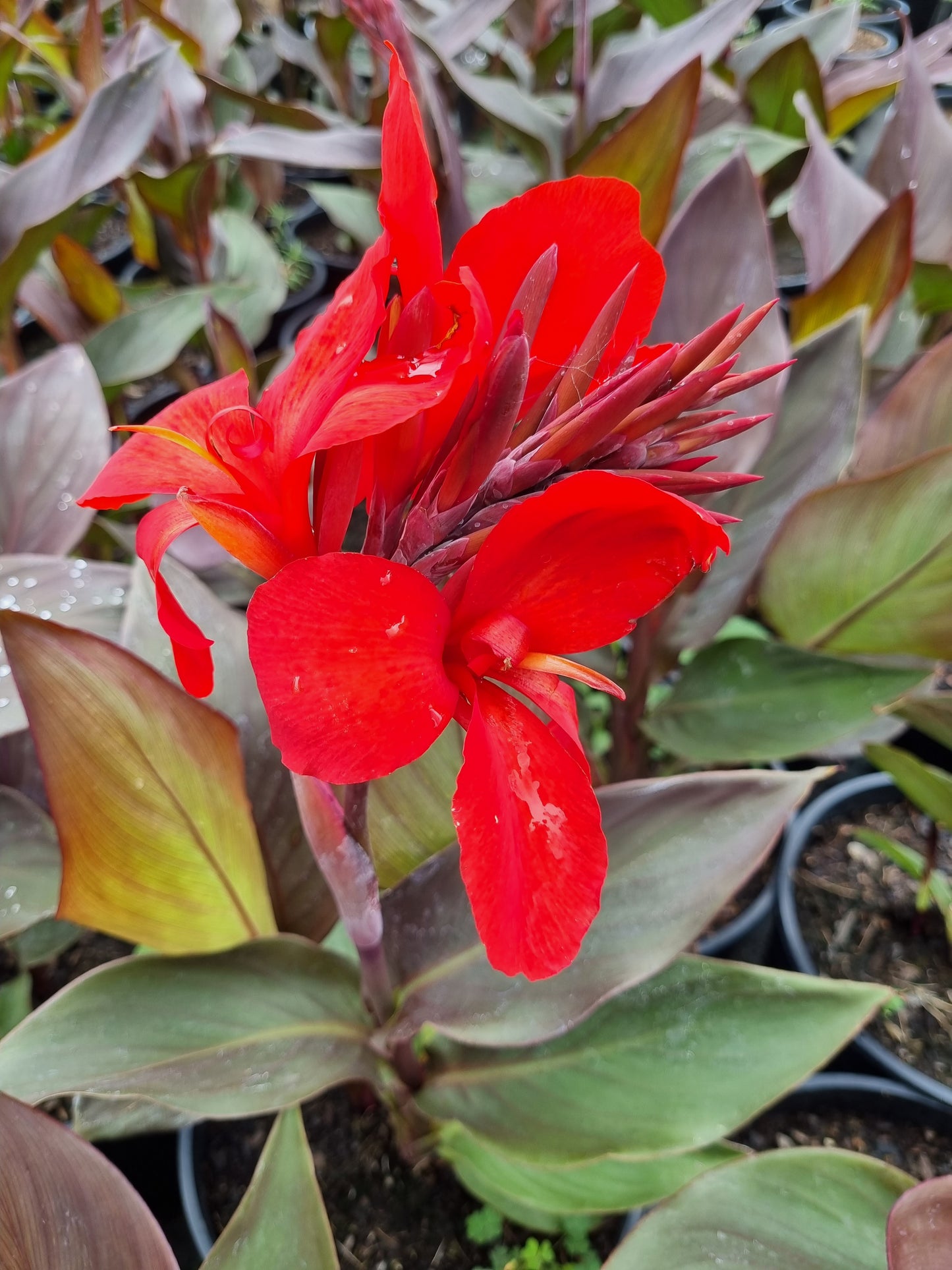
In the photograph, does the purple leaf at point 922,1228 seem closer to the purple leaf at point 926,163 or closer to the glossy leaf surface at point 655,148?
the glossy leaf surface at point 655,148

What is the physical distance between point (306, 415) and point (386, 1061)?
522 millimetres

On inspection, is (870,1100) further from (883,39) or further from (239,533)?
(883,39)

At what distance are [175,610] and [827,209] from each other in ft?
3.23

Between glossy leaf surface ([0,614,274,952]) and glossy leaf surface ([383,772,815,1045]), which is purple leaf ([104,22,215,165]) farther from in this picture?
glossy leaf surface ([383,772,815,1045])

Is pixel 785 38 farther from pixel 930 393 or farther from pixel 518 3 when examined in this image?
pixel 930 393

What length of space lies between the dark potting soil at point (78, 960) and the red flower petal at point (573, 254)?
2.71 ft

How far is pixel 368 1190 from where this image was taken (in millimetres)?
760

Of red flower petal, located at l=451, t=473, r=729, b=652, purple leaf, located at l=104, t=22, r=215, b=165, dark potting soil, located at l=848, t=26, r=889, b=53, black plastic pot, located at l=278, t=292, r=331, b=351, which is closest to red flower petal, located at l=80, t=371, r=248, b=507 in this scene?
red flower petal, located at l=451, t=473, r=729, b=652

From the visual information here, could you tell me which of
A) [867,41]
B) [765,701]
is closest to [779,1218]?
[765,701]

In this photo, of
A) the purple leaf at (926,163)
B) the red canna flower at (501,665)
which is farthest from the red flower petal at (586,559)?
the purple leaf at (926,163)

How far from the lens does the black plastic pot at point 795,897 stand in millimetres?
824

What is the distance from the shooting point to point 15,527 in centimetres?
89

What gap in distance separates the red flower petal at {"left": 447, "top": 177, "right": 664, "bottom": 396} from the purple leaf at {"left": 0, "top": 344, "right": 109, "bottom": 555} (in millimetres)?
623

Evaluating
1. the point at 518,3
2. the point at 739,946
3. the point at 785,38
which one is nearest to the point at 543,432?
the point at 739,946
